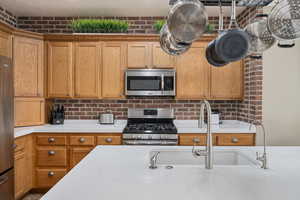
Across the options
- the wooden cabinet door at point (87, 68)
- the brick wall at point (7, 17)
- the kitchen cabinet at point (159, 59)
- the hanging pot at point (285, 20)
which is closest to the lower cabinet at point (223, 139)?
the kitchen cabinet at point (159, 59)

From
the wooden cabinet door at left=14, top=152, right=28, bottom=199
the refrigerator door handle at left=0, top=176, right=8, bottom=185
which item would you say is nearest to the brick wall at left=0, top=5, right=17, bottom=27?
the wooden cabinet door at left=14, top=152, right=28, bottom=199

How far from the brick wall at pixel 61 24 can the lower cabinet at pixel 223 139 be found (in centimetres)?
183

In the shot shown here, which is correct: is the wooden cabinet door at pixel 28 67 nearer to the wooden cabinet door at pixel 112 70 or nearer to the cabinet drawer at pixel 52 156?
the cabinet drawer at pixel 52 156

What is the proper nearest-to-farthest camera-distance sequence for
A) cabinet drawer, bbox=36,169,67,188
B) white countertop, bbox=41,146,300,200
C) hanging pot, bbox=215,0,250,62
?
white countertop, bbox=41,146,300,200 → hanging pot, bbox=215,0,250,62 → cabinet drawer, bbox=36,169,67,188

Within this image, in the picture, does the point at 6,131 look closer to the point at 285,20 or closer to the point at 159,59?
the point at 159,59

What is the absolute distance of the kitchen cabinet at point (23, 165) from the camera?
2.93 metres

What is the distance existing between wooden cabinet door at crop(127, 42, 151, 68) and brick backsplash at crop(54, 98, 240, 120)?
0.60 metres

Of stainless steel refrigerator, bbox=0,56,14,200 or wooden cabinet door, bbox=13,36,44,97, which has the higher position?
wooden cabinet door, bbox=13,36,44,97

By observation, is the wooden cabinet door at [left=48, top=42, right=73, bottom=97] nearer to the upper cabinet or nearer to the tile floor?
the upper cabinet

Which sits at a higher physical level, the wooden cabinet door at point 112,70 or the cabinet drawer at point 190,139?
the wooden cabinet door at point 112,70

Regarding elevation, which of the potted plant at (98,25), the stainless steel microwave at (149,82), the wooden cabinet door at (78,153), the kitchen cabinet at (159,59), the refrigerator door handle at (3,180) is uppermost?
the potted plant at (98,25)

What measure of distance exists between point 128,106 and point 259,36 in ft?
8.53

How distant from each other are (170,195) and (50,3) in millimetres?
3232

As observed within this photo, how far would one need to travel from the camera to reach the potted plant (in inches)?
139
